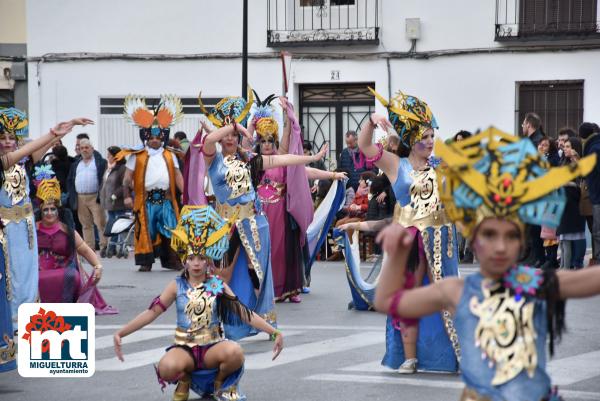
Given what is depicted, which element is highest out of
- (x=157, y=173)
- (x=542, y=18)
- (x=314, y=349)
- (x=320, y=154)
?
(x=542, y=18)

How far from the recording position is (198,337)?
310 inches

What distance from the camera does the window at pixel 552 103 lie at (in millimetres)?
23172

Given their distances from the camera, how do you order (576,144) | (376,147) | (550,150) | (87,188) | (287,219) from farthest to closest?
(87,188), (550,150), (576,144), (287,219), (376,147)

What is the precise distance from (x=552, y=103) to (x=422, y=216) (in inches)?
591

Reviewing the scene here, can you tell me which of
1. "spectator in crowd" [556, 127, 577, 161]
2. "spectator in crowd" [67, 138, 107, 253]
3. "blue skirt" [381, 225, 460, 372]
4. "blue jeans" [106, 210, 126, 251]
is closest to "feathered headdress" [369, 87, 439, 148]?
"blue skirt" [381, 225, 460, 372]

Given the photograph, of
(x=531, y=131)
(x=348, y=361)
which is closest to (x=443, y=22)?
(x=531, y=131)

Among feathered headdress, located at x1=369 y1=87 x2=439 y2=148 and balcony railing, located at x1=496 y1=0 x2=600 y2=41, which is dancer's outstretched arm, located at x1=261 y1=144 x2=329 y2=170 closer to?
feathered headdress, located at x1=369 y1=87 x2=439 y2=148

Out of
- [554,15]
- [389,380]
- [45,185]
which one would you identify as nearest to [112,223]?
[45,185]

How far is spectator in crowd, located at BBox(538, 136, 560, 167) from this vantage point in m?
15.5

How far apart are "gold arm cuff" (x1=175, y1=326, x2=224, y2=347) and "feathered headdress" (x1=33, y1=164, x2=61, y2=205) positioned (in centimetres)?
374

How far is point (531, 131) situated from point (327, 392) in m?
8.16

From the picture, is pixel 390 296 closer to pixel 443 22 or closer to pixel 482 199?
pixel 482 199

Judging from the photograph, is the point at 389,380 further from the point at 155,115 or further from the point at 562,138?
the point at 155,115

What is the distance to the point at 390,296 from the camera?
4938 millimetres
